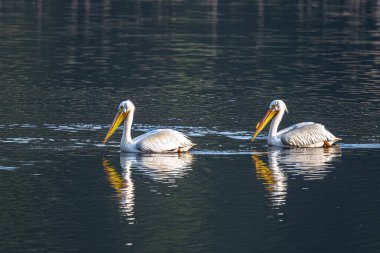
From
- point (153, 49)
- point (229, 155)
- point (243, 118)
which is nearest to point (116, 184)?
point (229, 155)

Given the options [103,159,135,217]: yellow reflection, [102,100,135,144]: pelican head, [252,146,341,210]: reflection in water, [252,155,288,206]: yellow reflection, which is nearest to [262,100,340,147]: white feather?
[252,146,341,210]: reflection in water

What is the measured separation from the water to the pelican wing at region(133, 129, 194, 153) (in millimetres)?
182

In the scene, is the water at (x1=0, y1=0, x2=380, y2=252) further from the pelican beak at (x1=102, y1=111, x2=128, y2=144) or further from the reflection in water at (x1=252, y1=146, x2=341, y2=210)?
the pelican beak at (x1=102, y1=111, x2=128, y2=144)

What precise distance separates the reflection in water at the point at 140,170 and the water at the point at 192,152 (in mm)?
39

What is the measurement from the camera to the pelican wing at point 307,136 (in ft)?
84.9

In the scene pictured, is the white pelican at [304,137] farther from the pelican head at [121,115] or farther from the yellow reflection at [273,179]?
the pelican head at [121,115]

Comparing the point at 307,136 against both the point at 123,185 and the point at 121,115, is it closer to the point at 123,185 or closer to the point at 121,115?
the point at 121,115

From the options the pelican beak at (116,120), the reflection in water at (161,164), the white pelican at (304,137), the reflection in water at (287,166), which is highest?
the pelican beak at (116,120)

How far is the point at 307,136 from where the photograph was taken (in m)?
25.9

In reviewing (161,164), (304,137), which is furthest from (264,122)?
(161,164)

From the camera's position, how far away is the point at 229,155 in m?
24.6

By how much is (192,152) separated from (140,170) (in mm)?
2295

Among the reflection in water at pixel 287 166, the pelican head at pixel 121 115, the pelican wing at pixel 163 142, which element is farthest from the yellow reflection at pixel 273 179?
the pelican head at pixel 121 115

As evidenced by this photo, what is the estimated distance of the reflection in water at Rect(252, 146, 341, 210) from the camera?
21500 millimetres
